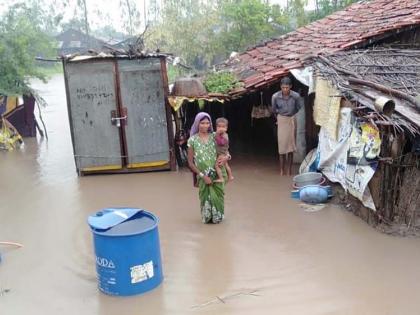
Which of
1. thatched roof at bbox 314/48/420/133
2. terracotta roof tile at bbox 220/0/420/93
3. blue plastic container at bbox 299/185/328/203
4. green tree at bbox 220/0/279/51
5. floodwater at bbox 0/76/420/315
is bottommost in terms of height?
floodwater at bbox 0/76/420/315

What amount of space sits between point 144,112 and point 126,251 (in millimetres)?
5251

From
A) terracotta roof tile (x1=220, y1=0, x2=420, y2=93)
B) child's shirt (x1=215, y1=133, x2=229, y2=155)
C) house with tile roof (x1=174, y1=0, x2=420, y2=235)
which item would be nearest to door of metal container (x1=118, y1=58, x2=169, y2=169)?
house with tile roof (x1=174, y1=0, x2=420, y2=235)

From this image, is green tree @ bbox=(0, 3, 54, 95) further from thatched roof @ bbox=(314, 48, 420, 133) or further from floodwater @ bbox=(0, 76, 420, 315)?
thatched roof @ bbox=(314, 48, 420, 133)

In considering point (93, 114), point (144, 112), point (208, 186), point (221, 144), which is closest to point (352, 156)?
point (221, 144)

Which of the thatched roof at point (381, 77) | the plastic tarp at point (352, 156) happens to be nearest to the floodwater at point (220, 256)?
the plastic tarp at point (352, 156)

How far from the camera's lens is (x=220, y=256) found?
19.3 feet

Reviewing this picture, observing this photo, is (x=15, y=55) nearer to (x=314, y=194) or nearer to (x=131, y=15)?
(x=314, y=194)

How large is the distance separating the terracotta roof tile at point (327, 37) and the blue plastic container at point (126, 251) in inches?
204

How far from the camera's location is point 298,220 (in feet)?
22.9

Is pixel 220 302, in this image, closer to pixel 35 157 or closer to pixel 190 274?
pixel 190 274

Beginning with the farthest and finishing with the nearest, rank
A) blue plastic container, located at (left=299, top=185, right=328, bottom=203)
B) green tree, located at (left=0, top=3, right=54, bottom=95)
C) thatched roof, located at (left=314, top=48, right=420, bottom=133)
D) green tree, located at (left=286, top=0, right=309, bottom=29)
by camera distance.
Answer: green tree, located at (left=286, top=0, right=309, bottom=29) → green tree, located at (left=0, top=3, right=54, bottom=95) → blue plastic container, located at (left=299, top=185, right=328, bottom=203) → thatched roof, located at (left=314, top=48, right=420, bottom=133)

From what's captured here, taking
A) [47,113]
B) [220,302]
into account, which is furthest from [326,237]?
[47,113]

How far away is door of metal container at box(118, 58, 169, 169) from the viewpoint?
9375 mm

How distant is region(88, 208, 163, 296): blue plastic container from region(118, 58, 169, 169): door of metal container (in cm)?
473
